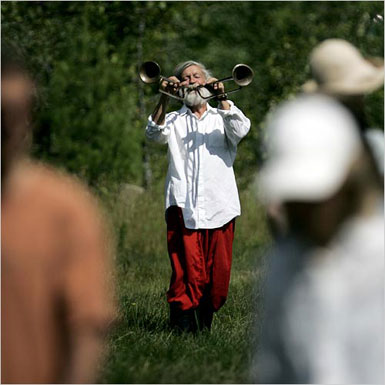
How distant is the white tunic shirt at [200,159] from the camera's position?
7.32 m

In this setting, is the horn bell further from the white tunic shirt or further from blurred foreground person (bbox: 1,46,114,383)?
blurred foreground person (bbox: 1,46,114,383)

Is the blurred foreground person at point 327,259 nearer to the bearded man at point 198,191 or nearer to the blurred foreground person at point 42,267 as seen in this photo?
the blurred foreground person at point 42,267

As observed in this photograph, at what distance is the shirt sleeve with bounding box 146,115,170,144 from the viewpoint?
724cm

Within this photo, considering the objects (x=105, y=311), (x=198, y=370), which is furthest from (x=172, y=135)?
(x=105, y=311)

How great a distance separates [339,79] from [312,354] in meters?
0.92

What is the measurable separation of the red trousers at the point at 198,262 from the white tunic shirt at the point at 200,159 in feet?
0.26

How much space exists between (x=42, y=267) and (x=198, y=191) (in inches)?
174

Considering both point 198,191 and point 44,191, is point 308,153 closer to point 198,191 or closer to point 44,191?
point 44,191

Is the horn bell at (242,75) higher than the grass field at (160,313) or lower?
higher

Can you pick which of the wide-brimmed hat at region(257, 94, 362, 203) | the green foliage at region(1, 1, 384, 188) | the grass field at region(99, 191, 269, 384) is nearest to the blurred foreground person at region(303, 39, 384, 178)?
the wide-brimmed hat at region(257, 94, 362, 203)

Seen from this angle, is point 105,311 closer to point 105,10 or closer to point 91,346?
point 91,346

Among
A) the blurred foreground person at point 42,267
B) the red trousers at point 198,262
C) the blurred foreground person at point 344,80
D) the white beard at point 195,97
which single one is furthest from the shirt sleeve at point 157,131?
the blurred foreground person at point 42,267

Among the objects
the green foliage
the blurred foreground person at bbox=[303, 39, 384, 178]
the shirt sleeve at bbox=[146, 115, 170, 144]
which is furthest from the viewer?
the green foliage

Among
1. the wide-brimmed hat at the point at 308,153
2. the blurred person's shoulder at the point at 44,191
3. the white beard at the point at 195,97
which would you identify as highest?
the white beard at the point at 195,97
